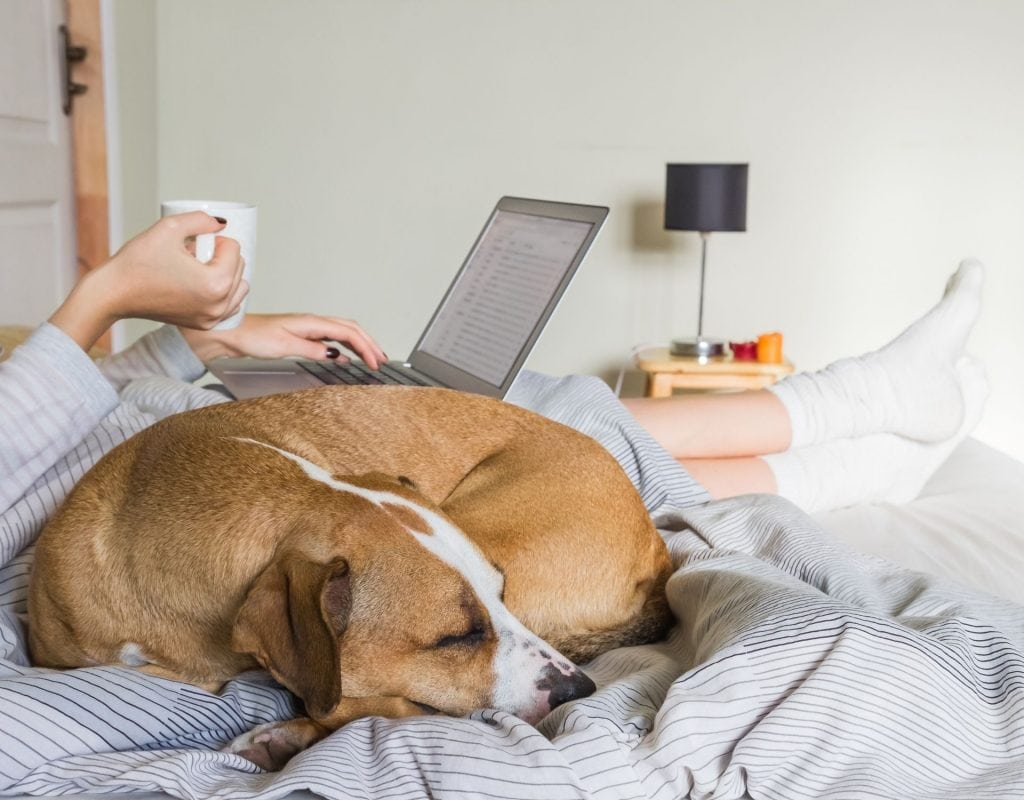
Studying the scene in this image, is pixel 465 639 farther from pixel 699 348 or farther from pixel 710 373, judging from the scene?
pixel 699 348

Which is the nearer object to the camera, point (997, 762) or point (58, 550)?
point (997, 762)

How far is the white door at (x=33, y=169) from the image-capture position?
3.59m

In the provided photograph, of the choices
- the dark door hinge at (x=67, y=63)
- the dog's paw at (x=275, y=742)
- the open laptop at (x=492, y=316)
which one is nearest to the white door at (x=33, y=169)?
the dark door hinge at (x=67, y=63)

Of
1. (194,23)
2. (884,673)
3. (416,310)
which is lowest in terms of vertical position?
(416,310)

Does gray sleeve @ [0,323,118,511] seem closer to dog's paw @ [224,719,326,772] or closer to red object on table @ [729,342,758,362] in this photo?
dog's paw @ [224,719,326,772]

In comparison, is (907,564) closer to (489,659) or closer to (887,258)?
(489,659)

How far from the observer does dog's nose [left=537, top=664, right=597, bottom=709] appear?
112 centimetres

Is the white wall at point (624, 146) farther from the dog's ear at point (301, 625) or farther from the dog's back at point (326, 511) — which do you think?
the dog's ear at point (301, 625)

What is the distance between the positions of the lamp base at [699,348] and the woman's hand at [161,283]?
9.05ft

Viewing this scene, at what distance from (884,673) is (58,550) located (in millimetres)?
862

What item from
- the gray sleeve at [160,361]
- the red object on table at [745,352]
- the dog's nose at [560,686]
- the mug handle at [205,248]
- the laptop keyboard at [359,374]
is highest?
the mug handle at [205,248]

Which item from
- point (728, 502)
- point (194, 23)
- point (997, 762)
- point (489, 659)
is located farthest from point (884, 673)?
point (194, 23)

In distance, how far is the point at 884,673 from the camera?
3.45 feet

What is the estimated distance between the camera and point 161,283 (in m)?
1.46
